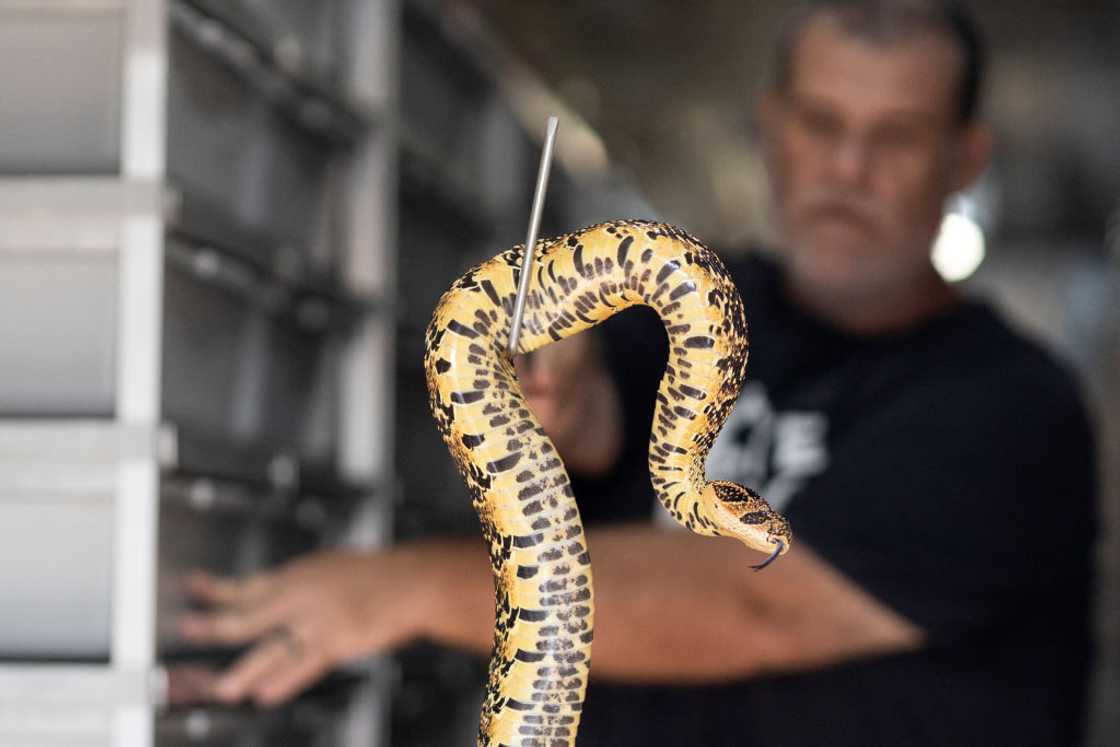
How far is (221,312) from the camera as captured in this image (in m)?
1.79

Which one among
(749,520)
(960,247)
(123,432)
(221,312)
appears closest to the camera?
(749,520)

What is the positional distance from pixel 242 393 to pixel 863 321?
3.15 ft

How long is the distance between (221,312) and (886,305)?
1040mm

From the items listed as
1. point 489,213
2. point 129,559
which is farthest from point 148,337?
point 489,213

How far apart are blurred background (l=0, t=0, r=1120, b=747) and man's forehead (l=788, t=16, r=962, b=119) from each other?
585 millimetres

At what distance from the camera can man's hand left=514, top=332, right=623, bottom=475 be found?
4.16ft

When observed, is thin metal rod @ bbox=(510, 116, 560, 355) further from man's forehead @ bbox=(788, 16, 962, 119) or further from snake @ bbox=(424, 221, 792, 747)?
man's forehead @ bbox=(788, 16, 962, 119)

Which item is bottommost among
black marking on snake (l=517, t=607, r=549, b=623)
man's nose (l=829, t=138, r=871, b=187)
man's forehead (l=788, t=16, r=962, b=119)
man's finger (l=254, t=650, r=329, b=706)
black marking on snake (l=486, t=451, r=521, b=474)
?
man's finger (l=254, t=650, r=329, b=706)

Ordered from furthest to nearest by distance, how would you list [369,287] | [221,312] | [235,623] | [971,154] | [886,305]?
[971,154] < [369,287] < [886,305] < [221,312] < [235,623]

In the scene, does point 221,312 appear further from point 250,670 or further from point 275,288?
point 250,670

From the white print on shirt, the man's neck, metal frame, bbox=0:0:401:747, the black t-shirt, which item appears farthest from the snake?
the man's neck

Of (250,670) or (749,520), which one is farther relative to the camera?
(250,670)

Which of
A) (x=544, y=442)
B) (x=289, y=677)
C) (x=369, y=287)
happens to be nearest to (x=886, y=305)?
(x=369, y=287)

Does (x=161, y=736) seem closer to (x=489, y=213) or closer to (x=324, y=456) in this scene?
(x=324, y=456)
